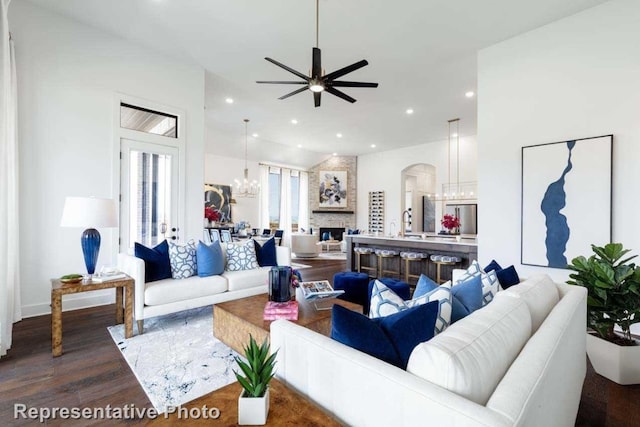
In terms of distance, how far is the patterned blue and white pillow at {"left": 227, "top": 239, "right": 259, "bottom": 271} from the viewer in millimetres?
3859

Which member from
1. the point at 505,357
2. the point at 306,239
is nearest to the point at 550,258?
the point at 505,357

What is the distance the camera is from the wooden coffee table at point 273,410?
0.97m

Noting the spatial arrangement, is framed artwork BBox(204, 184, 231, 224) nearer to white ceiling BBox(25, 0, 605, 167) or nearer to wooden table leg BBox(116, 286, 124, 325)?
white ceiling BBox(25, 0, 605, 167)

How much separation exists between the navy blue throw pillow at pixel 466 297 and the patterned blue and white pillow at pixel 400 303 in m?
0.19

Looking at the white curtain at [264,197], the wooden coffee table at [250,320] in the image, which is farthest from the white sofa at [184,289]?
the white curtain at [264,197]

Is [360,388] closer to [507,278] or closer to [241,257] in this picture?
[507,278]

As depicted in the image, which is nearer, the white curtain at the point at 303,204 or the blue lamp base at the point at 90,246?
the blue lamp base at the point at 90,246

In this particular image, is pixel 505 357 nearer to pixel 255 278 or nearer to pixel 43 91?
pixel 255 278

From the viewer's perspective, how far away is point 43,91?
3566mm

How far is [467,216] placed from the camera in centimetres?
859

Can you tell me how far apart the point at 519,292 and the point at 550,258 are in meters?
2.64

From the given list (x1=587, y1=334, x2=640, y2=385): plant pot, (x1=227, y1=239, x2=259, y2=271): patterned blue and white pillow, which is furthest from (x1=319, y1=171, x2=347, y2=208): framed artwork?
(x1=587, y1=334, x2=640, y2=385): plant pot

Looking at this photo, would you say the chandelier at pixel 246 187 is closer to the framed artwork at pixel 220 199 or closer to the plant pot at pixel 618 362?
the framed artwork at pixel 220 199

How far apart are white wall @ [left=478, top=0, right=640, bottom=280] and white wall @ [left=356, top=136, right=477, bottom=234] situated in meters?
3.80
